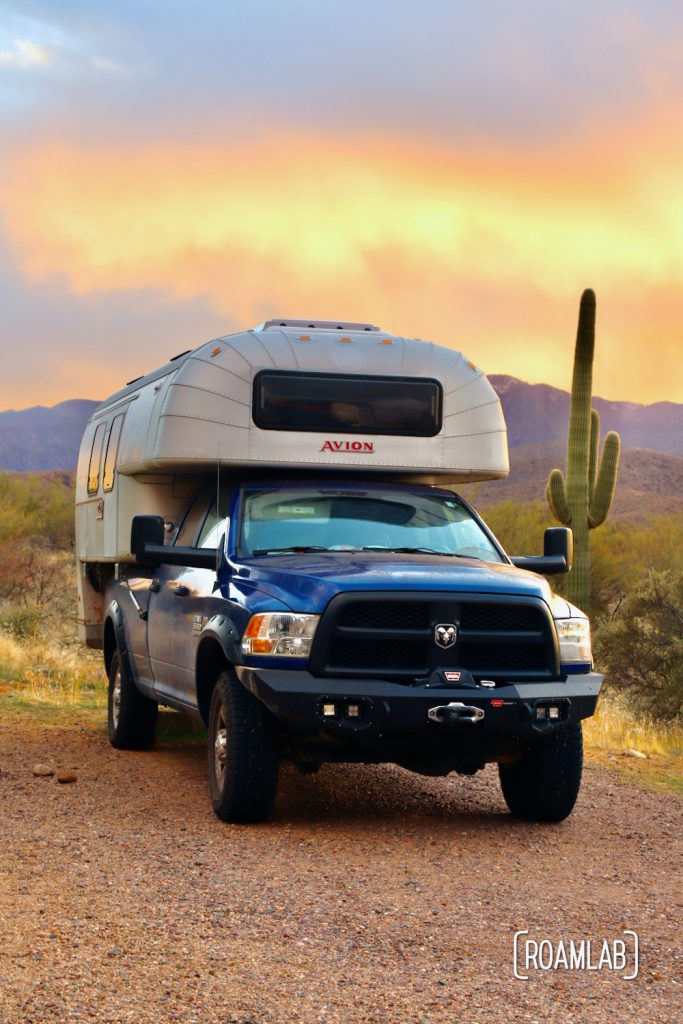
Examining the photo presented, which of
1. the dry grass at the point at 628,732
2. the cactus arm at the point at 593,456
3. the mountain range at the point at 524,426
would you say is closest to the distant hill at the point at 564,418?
the mountain range at the point at 524,426

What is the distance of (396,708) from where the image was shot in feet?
24.3

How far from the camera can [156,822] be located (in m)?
8.03

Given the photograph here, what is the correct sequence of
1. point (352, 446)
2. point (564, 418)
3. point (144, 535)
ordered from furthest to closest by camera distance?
point (564, 418)
point (352, 446)
point (144, 535)

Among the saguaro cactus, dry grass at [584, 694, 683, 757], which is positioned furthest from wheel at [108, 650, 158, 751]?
the saguaro cactus

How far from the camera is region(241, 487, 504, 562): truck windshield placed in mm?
8789

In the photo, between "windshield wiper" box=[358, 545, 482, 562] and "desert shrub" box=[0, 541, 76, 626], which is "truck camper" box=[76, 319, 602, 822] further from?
"desert shrub" box=[0, 541, 76, 626]

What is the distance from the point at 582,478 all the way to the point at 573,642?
12759 millimetres

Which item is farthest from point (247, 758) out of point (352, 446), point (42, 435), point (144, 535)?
Answer: point (42, 435)

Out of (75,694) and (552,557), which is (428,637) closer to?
(552,557)

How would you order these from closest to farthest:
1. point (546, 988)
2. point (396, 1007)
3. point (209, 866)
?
point (396, 1007)
point (546, 988)
point (209, 866)

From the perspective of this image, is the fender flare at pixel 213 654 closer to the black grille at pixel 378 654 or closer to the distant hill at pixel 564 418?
the black grille at pixel 378 654

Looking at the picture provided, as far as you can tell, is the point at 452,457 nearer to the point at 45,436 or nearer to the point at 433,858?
the point at 433,858

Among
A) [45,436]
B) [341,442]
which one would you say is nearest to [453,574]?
[341,442]

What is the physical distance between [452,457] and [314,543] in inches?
60.1
